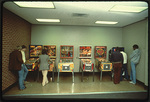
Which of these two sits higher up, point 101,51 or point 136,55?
point 101,51

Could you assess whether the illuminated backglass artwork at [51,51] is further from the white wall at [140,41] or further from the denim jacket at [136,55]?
the white wall at [140,41]

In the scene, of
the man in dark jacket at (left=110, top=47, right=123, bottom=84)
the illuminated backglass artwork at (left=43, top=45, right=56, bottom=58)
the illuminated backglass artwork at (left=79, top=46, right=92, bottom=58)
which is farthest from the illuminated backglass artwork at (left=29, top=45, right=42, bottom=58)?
the man in dark jacket at (left=110, top=47, right=123, bottom=84)

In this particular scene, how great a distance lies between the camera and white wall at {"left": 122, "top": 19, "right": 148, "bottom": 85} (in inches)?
152

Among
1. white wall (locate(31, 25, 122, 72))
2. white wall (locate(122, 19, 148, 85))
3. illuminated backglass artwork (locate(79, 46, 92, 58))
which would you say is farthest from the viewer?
white wall (locate(31, 25, 122, 72))

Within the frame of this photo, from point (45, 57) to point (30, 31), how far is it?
2.58 meters

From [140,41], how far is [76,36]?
3.32 metres

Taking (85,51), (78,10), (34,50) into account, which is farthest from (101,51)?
(34,50)

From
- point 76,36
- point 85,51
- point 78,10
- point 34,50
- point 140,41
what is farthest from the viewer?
point 76,36

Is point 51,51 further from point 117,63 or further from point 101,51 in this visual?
point 117,63

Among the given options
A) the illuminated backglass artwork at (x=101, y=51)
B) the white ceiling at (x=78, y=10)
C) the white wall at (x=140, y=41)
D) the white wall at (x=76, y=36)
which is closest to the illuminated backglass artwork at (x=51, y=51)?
the white wall at (x=76, y=36)

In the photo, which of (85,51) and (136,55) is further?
(85,51)

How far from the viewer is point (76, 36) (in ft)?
19.2

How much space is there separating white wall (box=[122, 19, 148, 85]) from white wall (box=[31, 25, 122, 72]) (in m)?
0.73

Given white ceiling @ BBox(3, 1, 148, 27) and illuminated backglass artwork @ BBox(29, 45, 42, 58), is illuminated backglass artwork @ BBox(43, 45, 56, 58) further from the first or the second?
white ceiling @ BBox(3, 1, 148, 27)
